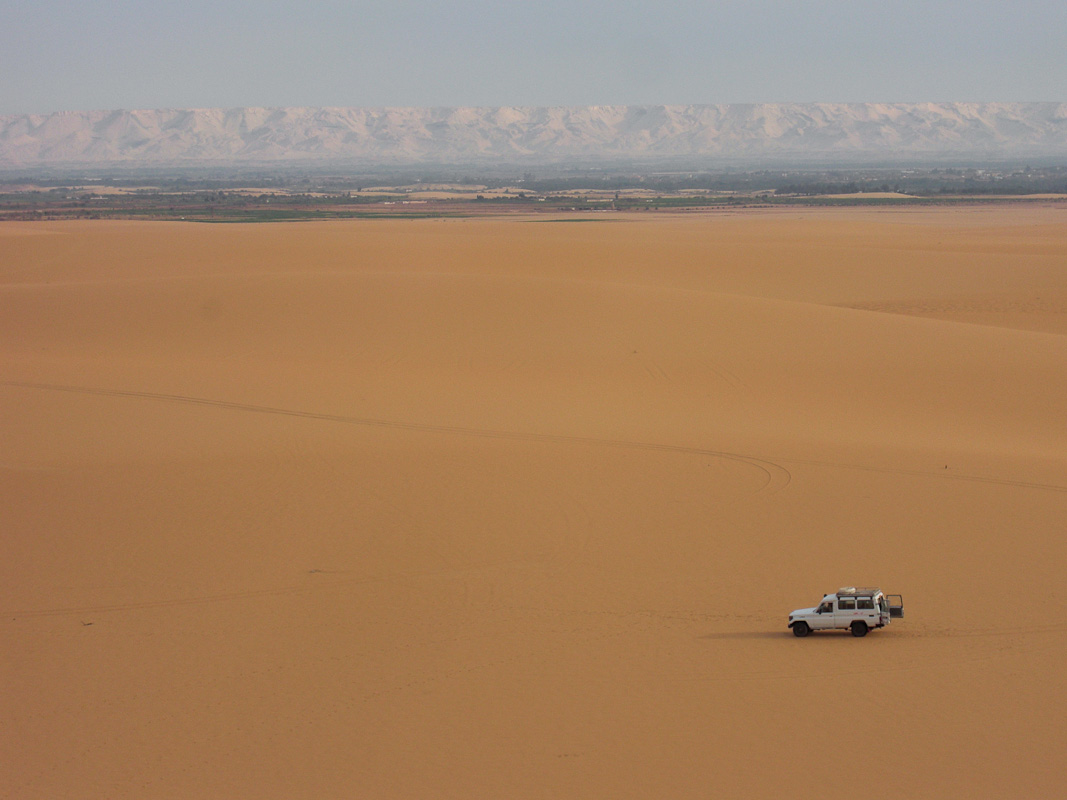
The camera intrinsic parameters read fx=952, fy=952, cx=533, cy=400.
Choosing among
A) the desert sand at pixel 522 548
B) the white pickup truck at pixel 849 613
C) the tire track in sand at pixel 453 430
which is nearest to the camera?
the desert sand at pixel 522 548

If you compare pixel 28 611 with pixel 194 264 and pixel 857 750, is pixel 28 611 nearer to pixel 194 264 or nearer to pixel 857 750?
pixel 857 750

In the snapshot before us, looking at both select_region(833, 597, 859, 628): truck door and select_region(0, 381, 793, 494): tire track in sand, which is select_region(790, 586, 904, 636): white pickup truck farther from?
select_region(0, 381, 793, 494): tire track in sand

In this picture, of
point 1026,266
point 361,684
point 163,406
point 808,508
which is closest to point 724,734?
point 361,684

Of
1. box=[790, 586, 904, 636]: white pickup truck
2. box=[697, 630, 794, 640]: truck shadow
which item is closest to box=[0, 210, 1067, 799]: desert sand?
box=[697, 630, 794, 640]: truck shadow

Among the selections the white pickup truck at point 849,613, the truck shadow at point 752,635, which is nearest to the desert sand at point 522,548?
the truck shadow at point 752,635

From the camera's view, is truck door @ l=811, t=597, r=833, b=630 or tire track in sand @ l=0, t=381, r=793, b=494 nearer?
truck door @ l=811, t=597, r=833, b=630

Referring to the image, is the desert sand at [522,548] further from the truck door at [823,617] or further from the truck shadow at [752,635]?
the truck door at [823,617]

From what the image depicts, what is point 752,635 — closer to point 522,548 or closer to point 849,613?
point 849,613
